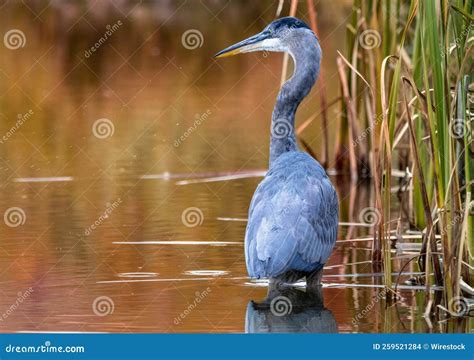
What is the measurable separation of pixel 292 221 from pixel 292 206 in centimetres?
14

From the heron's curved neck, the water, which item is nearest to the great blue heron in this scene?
the heron's curved neck

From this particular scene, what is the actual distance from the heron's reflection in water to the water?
0.02 metres

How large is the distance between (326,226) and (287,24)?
1.77m

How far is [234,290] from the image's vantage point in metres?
7.94

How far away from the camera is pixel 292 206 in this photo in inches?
305

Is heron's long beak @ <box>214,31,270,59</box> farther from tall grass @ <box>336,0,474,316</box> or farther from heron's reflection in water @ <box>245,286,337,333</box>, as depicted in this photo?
heron's reflection in water @ <box>245,286,337,333</box>

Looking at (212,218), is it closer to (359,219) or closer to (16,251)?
(359,219)

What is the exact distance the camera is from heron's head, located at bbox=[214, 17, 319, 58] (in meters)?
8.96

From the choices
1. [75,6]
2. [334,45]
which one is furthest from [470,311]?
[75,6]

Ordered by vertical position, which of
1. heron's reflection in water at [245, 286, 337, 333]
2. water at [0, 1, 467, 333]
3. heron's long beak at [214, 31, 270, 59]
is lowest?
heron's reflection in water at [245, 286, 337, 333]

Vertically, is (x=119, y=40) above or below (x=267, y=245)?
above

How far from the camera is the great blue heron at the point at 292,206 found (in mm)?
7426

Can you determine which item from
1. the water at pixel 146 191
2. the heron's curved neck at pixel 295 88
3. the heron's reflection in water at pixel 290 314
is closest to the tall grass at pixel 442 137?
the water at pixel 146 191

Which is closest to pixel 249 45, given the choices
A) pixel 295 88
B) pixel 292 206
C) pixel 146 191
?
pixel 295 88
